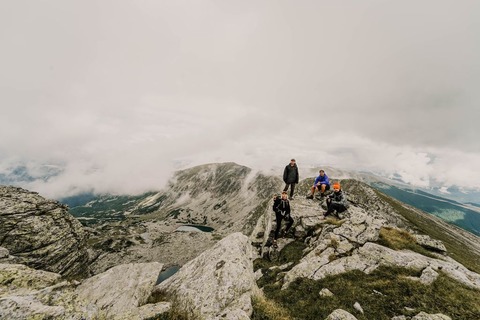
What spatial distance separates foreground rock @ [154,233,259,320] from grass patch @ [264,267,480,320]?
4.77 metres

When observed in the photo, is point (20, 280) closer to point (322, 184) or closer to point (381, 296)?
point (381, 296)

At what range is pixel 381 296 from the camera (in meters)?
16.5

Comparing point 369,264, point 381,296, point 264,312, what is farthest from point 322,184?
point 264,312

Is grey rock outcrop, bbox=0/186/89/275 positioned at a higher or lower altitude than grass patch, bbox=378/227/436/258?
lower

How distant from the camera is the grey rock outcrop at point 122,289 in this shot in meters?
13.6

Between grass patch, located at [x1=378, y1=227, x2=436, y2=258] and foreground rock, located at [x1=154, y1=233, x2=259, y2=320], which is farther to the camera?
grass patch, located at [x1=378, y1=227, x2=436, y2=258]

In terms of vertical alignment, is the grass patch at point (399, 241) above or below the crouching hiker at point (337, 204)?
below

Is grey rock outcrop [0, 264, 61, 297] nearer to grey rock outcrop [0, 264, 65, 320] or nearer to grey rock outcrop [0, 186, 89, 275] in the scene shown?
grey rock outcrop [0, 264, 65, 320]

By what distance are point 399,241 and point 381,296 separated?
12807 mm

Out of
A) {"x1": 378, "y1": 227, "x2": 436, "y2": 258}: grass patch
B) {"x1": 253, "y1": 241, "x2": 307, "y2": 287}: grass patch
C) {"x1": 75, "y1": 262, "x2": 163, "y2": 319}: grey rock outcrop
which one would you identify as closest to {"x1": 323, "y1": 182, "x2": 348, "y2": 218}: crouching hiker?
{"x1": 378, "y1": 227, "x2": 436, "y2": 258}: grass patch

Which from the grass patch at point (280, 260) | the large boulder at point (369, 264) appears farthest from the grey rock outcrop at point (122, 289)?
the large boulder at point (369, 264)

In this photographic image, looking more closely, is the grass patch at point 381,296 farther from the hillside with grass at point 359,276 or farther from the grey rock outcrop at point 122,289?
the grey rock outcrop at point 122,289

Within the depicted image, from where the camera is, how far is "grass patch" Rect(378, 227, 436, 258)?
25.0 metres

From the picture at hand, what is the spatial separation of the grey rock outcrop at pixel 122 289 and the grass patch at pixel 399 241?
2513 centimetres
